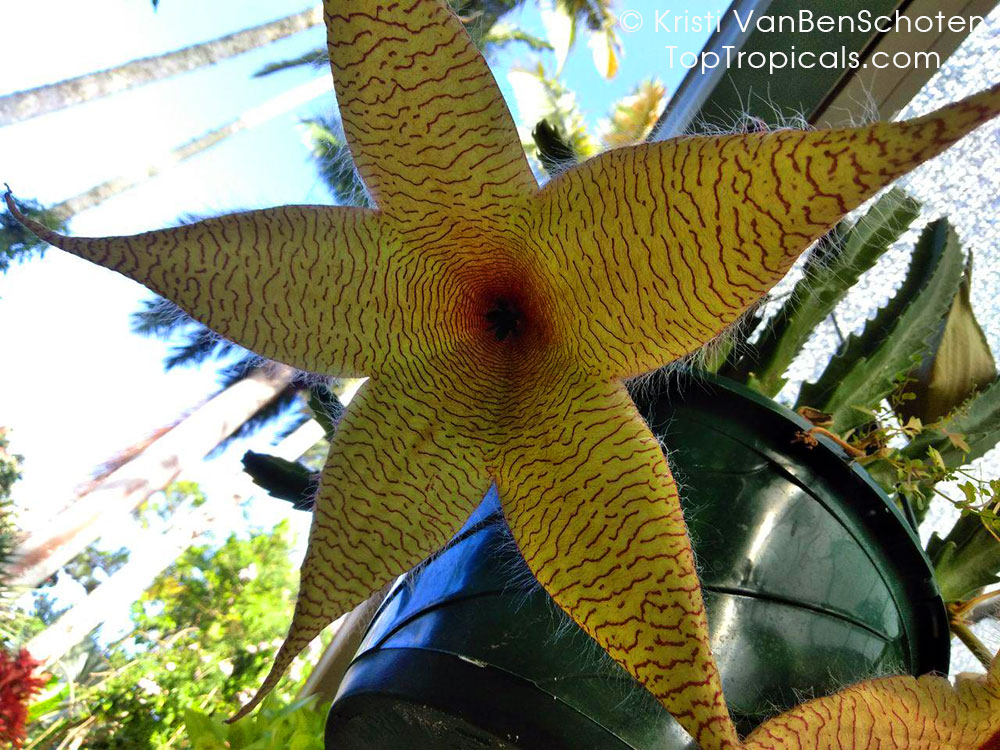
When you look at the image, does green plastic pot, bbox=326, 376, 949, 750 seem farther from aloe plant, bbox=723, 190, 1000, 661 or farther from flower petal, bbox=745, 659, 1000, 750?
aloe plant, bbox=723, 190, 1000, 661

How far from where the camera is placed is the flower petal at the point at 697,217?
1.22 ft

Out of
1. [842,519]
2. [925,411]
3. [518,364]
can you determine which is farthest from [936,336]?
[518,364]

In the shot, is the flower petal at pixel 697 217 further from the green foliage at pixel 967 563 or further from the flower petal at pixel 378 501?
the green foliage at pixel 967 563

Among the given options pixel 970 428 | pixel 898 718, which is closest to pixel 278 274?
pixel 898 718

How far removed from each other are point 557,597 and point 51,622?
25.8 ft

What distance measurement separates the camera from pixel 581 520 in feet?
1.77

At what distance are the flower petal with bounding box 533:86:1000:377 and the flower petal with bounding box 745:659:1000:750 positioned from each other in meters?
0.28

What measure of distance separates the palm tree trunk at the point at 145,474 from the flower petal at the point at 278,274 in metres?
5.90

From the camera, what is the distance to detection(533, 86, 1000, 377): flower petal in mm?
373

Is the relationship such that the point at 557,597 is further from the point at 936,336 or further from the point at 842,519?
the point at 936,336

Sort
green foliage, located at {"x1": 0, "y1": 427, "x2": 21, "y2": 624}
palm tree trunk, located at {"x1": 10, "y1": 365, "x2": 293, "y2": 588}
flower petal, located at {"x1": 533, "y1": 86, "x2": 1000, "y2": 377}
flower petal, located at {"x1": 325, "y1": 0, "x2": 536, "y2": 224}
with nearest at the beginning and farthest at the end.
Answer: flower petal, located at {"x1": 533, "y1": 86, "x2": 1000, "y2": 377}
flower petal, located at {"x1": 325, "y1": 0, "x2": 536, "y2": 224}
green foliage, located at {"x1": 0, "y1": 427, "x2": 21, "y2": 624}
palm tree trunk, located at {"x1": 10, "y1": 365, "x2": 293, "y2": 588}

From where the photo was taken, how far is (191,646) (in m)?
4.33

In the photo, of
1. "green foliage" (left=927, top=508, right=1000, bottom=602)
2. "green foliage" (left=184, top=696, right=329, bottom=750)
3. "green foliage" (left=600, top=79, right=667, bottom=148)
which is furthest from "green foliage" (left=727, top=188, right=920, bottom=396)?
"green foliage" (left=600, top=79, right=667, bottom=148)

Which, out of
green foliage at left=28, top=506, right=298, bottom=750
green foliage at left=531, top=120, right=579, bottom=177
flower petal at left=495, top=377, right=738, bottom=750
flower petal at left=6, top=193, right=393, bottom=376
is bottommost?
green foliage at left=28, top=506, right=298, bottom=750
